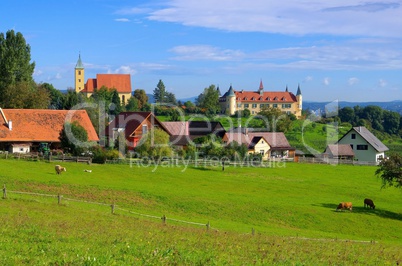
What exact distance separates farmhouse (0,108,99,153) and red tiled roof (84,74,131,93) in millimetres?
84417

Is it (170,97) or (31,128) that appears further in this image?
(170,97)

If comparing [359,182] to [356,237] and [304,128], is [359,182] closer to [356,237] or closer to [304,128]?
[356,237]

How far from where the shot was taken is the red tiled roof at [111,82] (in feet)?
498

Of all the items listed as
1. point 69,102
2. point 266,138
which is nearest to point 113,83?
point 69,102

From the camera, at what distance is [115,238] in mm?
18141

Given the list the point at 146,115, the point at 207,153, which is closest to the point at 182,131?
the point at 146,115

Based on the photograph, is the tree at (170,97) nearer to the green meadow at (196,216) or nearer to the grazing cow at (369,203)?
the green meadow at (196,216)

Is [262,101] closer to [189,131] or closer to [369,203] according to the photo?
[189,131]

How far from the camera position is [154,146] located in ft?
202

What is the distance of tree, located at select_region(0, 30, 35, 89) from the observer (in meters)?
79.2

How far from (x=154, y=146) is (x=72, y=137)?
366 inches

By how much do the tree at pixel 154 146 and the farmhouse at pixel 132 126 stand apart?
5952 mm

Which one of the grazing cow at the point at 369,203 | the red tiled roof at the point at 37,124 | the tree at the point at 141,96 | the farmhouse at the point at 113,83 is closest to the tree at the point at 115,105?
Answer: the tree at the point at 141,96

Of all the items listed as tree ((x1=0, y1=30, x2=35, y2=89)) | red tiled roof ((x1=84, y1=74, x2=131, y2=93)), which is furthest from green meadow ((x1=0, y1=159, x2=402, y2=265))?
red tiled roof ((x1=84, y1=74, x2=131, y2=93))
